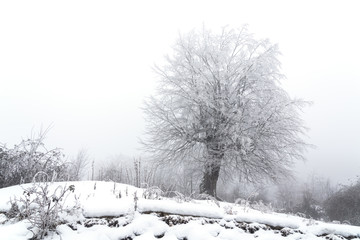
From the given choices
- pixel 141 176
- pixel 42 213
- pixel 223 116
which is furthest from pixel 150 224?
pixel 223 116

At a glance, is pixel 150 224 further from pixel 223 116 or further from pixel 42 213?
pixel 223 116

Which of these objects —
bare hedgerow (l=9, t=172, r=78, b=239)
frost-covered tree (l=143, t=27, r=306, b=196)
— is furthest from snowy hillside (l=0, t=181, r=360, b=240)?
frost-covered tree (l=143, t=27, r=306, b=196)

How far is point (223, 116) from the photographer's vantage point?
11.4m

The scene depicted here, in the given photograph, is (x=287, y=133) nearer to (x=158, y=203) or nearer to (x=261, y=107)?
(x=261, y=107)

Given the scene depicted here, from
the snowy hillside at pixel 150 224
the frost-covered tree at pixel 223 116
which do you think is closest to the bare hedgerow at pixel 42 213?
the snowy hillside at pixel 150 224

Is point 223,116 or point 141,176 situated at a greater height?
point 223,116

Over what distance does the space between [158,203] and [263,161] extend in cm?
909

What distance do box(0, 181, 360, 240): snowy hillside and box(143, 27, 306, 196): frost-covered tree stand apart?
720 cm

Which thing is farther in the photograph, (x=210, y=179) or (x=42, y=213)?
(x=210, y=179)

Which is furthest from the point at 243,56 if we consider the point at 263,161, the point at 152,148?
the point at 152,148

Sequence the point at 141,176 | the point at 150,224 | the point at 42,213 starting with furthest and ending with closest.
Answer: the point at 141,176 < the point at 150,224 < the point at 42,213

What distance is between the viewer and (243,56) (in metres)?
12.6

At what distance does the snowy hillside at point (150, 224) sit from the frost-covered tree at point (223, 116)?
7199 mm

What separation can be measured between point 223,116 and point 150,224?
8.87m
